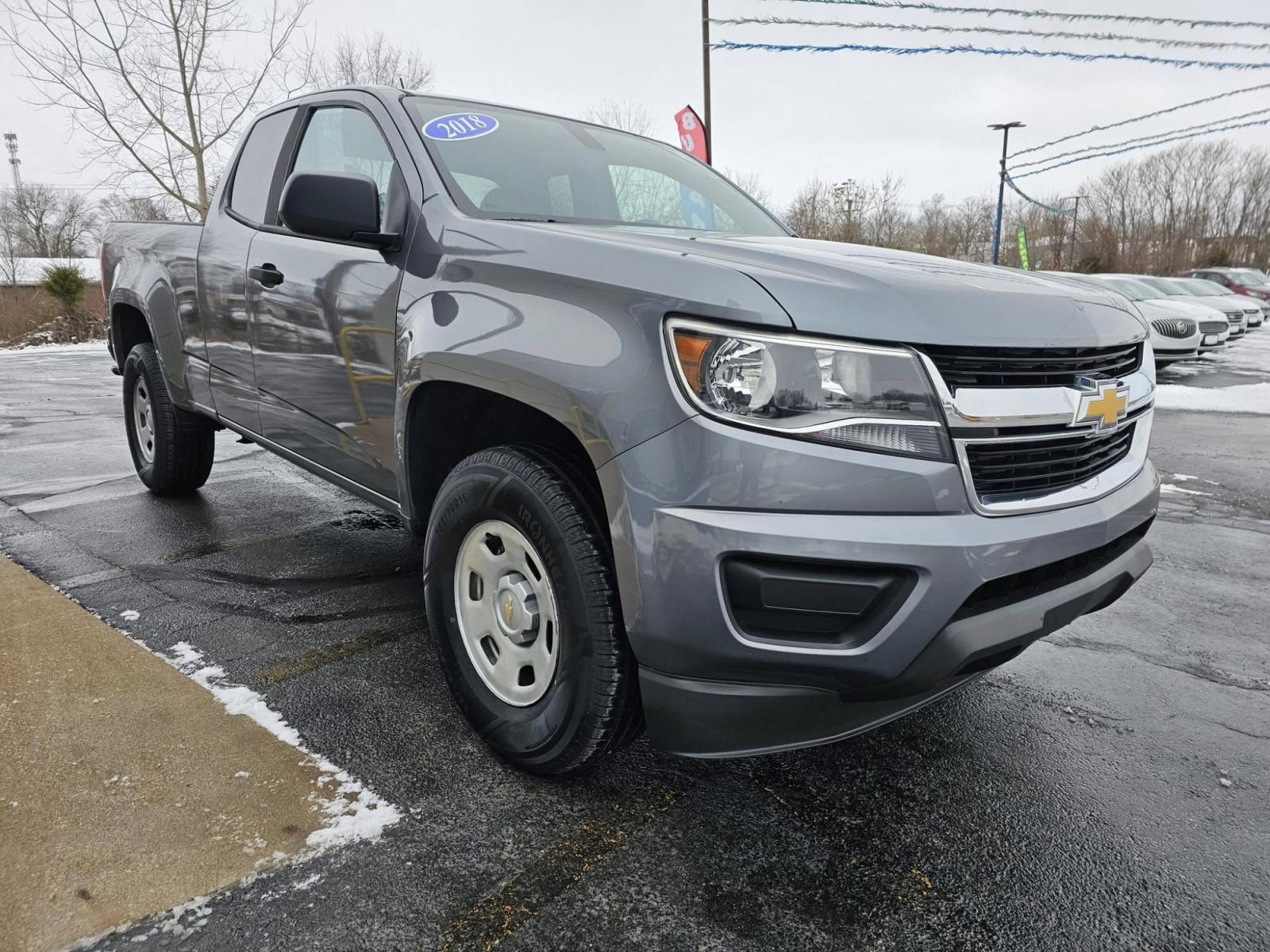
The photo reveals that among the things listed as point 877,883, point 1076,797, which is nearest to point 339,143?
point 877,883

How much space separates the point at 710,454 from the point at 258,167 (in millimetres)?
2893

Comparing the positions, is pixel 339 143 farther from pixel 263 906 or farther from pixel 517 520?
pixel 263 906

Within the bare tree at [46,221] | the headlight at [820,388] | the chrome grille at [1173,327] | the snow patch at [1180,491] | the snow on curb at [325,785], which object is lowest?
the snow patch at [1180,491]

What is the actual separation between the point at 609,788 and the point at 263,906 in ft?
2.65

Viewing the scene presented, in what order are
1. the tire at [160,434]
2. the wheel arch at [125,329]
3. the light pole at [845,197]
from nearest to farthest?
1. the tire at [160,434]
2. the wheel arch at [125,329]
3. the light pole at [845,197]

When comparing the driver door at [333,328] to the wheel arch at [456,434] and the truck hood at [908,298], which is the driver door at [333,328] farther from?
the truck hood at [908,298]

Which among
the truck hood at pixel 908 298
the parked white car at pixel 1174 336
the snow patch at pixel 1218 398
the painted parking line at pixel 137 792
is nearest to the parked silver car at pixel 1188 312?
the parked white car at pixel 1174 336

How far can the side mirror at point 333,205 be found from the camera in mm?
2273

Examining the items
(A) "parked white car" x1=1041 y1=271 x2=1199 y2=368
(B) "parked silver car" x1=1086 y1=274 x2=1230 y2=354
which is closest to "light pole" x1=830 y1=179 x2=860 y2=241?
(B) "parked silver car" x1=1086 y1=274 x2=1230 y2=354

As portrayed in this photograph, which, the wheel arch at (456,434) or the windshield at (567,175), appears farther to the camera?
the windshield at (567,175)

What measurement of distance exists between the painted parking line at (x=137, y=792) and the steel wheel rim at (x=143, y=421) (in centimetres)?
201

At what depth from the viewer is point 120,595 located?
329 cm

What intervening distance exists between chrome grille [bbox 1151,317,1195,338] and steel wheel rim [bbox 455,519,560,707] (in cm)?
1328

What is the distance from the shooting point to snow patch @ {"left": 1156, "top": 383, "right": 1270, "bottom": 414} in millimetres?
9070
